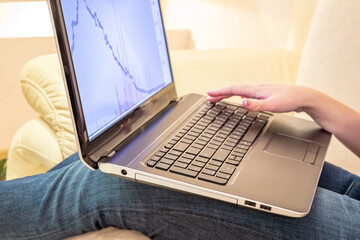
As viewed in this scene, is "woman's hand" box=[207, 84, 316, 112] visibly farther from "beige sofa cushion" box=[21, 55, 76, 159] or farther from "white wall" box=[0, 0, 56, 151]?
"white wall" box=[0, 0, 56, 151]

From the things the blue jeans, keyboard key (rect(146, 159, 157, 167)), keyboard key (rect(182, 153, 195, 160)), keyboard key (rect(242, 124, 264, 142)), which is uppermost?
keyboard key (rect(146, 159, 157, 167))

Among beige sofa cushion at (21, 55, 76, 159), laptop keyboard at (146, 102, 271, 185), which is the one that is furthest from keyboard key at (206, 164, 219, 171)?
beige sofa cushion at (21, 55, 76, 159)

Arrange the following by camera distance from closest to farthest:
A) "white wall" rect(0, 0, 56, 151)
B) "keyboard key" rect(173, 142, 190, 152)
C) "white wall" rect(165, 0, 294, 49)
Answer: "keyboard key" rect(173, 142, 190, 152) → "white wall" rect(0, 0, 56, 151) → "white wall" rect(165, 0, 294, 49)

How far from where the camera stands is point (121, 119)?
0.71 meters

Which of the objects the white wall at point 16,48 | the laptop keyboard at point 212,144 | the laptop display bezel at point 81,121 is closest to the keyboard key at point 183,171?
the laptop keyboard at point 212,144

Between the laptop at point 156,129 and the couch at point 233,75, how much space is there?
0.91ft

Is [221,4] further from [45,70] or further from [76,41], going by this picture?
[76,41]

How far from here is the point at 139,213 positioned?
619 mm

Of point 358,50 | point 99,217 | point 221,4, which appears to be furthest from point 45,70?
point 221,4

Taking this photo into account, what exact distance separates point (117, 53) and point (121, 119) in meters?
0.11

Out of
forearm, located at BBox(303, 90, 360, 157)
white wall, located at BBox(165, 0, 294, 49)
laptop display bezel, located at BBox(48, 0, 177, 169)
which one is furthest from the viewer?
white wall, located at BBox(165, 0, 294, 49)

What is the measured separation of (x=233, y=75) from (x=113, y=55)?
629 millimetres

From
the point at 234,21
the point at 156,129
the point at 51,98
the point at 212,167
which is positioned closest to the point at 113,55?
the point at 156,129

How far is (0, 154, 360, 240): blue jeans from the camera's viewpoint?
1.90 ft
